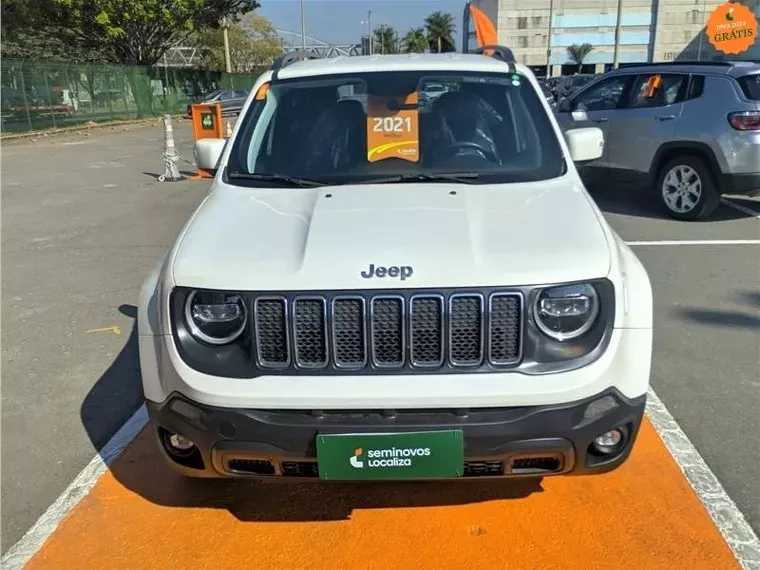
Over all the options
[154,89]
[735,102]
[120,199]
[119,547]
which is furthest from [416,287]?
[154,89]

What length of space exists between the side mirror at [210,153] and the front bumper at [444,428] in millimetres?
1802

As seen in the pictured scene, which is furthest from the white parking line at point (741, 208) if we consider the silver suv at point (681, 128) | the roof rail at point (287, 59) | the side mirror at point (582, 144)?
the roof rail at point (287, 59)

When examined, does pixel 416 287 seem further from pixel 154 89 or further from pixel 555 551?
pixel 154 89

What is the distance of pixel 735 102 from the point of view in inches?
319

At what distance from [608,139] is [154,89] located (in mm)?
30623

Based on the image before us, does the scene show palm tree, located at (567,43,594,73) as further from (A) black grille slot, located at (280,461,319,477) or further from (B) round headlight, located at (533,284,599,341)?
(A) black grille slot, located at (280,461,319,477)

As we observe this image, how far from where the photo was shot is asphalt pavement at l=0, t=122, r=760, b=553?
3.71m

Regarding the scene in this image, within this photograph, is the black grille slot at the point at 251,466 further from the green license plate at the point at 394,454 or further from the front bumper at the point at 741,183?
the front bumper at the point at 741,183

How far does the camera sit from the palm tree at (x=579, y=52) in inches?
3329

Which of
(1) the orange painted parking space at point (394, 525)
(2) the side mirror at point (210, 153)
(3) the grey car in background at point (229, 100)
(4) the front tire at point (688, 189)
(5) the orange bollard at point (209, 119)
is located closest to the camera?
(1) the orange painted parking space at point (394, 525)

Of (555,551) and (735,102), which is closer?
(555,551)

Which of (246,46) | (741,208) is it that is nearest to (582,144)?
(741,208)

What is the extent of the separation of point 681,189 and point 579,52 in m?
82.5

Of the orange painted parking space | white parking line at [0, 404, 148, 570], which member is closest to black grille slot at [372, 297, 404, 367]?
the orange painted parking space
